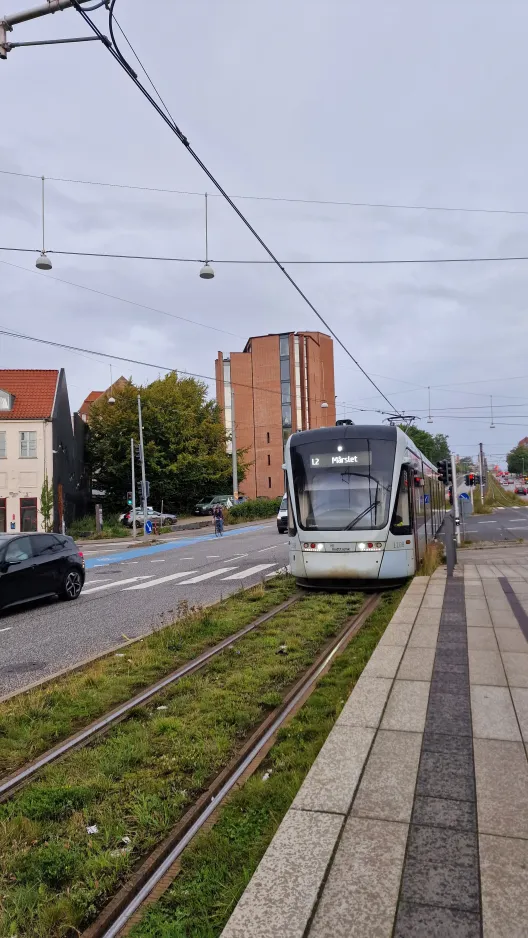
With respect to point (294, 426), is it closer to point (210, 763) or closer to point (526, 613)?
point (526, 613)

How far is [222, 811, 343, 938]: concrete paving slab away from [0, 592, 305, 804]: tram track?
190 cm

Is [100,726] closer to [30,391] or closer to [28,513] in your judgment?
[28,513]

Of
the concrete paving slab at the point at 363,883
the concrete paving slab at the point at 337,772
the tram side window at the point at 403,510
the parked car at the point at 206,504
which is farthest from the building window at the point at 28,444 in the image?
the concrete paving slab at the point at 363,883

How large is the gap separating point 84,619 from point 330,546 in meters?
4.32

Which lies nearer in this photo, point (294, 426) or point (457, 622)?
point (457, 622)

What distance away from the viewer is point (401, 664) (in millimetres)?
6234

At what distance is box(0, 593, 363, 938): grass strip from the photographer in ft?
9.27

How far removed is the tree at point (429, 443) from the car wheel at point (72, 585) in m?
97.2

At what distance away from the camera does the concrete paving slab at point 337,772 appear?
3.41 metres

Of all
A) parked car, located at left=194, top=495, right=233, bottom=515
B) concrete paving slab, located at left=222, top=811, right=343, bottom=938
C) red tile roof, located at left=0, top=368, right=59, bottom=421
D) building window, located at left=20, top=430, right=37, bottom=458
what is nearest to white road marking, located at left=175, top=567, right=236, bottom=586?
concrete paving slab, located at left=222, top=811, right=343, bottom=938

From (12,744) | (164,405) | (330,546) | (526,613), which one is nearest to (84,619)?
(330,546)

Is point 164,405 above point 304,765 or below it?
above

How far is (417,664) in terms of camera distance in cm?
625

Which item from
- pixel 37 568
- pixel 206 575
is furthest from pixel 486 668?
pixel 206 575
